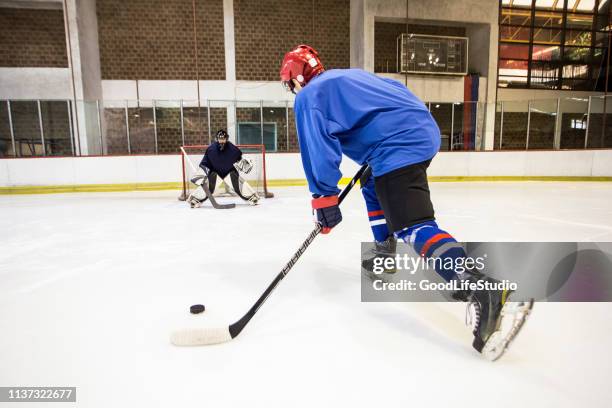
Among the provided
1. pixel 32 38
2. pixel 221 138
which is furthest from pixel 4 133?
pixel 221 138

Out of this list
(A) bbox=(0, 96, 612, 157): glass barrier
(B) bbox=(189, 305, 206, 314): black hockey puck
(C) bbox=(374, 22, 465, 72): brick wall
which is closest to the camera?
(B) bbox=(189, 305, 206, 314): black hockey puck

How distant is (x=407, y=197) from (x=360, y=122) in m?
0.29

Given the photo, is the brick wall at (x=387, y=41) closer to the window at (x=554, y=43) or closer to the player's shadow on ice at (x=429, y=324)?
the window at (x=554, y=43)

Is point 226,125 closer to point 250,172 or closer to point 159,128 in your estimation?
point 159,128

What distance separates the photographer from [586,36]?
40.2ft

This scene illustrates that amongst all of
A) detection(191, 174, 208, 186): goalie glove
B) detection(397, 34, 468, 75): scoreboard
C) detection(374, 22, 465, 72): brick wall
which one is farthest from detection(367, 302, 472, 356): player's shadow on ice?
detection(374, 22, 465, 72): brick wall

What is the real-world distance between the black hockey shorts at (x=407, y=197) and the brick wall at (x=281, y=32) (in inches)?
351

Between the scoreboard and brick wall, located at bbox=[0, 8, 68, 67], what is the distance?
812 cm

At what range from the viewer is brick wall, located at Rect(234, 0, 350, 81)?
9.36 meters

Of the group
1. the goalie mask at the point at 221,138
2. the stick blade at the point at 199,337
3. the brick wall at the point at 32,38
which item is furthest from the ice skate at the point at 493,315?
the brick wall at the point at 32,38

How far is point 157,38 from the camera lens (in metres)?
9.05

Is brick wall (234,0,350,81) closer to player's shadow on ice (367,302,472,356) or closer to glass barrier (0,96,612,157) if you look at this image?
glass barrier (0,96,612,157)

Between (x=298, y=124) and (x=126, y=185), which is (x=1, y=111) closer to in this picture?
(x=126, y=185)

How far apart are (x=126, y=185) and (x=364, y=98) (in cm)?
560
